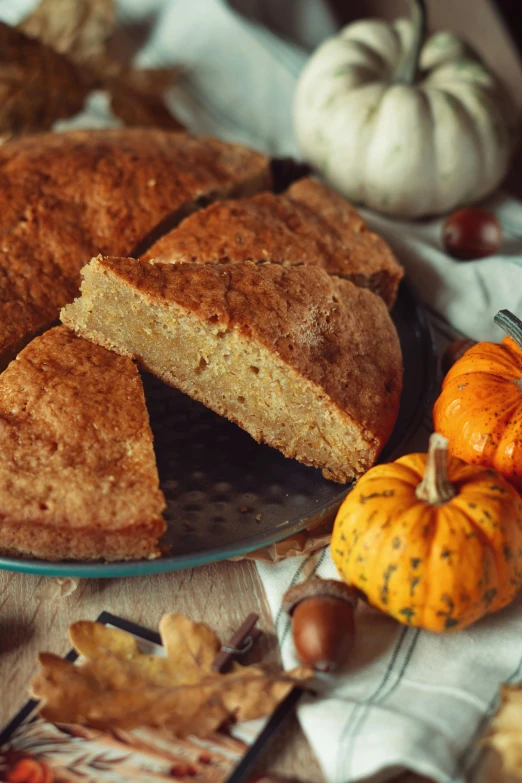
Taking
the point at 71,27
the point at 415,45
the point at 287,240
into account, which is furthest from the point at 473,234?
the point at 71,27

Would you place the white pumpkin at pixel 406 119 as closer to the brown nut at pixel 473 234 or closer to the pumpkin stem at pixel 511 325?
the brown nut at pixel 473 234

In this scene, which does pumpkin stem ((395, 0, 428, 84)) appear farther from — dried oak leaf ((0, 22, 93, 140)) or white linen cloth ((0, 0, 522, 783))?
dried oak leaf ((0, 22, 93, 140))

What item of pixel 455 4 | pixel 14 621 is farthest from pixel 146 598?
pixel 455 4

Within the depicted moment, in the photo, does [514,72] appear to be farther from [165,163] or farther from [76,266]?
[76,266]

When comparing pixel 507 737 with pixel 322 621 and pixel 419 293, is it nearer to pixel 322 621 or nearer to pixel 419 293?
pixel 322 621

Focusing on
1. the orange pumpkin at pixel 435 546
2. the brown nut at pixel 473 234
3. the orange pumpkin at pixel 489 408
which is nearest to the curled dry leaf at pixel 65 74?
the brown nut at pixel 473 234

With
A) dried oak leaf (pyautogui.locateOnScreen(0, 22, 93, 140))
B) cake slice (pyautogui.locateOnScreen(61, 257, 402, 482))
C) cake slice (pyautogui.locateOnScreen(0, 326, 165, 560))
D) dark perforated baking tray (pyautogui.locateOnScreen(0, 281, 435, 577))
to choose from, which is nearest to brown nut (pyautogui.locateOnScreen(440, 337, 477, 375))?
dark perforated baking tray (pyautogui.locateOnScreen(0, 281, 435, 577))
